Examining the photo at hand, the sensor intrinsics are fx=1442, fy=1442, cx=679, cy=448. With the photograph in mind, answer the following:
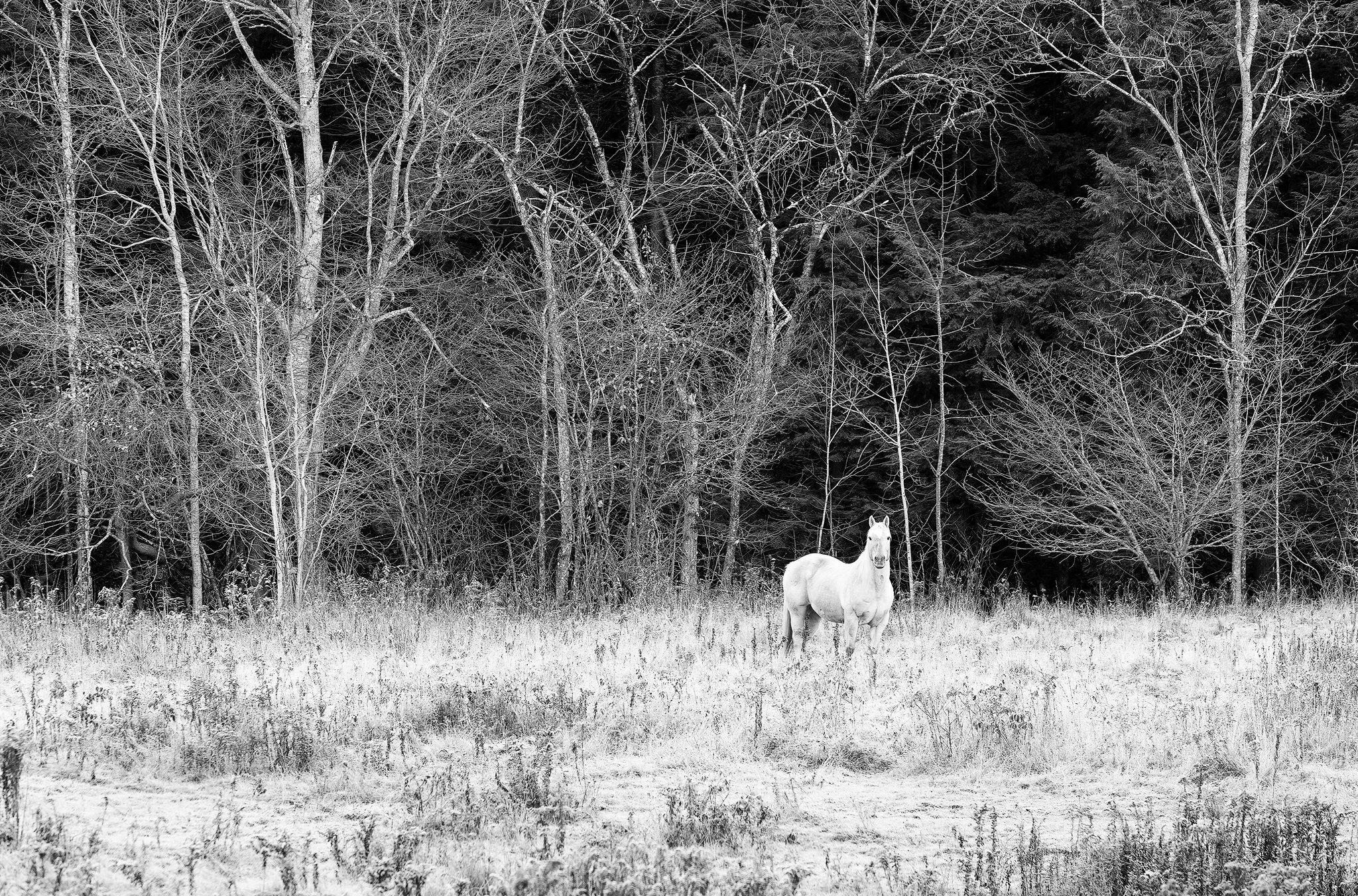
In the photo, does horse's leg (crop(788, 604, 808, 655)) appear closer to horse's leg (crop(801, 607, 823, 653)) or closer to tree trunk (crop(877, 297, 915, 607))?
horse's leg (crop(801, 607, 823, 653))

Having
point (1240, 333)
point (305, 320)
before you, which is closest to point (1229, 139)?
point (1240, 333)

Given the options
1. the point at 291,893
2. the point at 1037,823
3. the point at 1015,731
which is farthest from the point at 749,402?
the point at 291,893

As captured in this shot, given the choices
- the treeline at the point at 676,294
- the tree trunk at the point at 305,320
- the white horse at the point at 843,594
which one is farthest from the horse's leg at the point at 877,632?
the tree trunk at the point at 305,320

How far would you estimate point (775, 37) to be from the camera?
28.1 metres

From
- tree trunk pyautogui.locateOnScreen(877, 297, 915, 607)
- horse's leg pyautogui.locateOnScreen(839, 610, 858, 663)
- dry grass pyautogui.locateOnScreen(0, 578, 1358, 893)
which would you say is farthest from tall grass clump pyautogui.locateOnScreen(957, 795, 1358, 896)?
tree trunk pyautogui.locateOnScreen(877, 297, 915, 607)

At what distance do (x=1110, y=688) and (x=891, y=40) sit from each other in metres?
22.0

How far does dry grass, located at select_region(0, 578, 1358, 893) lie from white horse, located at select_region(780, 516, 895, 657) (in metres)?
0.31

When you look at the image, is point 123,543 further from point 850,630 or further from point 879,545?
point 879,545

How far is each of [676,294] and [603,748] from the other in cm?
1295

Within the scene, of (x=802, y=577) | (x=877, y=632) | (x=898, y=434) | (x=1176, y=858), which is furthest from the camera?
(x=898, y=434)

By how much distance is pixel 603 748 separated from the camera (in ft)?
32.2

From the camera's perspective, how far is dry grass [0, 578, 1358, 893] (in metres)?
7.13

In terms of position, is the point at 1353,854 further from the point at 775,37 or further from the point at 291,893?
the point at 775,37

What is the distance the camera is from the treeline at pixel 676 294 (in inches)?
840
